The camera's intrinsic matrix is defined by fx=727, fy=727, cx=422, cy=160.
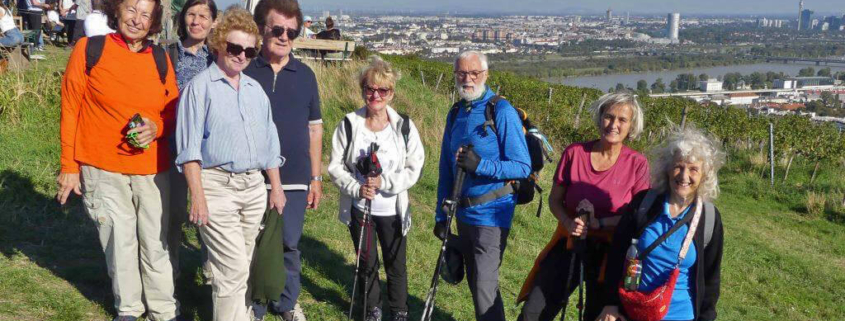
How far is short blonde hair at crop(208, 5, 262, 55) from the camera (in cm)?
329

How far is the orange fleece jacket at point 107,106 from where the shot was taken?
3350 millimetres

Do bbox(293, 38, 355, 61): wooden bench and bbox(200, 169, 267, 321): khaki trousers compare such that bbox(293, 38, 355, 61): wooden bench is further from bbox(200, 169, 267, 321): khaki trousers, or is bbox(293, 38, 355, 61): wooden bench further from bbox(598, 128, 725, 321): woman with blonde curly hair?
bbox(598, 128, 725, 321): woman with blonde curly hair

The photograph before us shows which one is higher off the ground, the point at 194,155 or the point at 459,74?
the point at 459,74

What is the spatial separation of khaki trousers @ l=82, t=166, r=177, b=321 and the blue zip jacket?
154cm

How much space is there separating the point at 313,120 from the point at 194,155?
0.94 meters

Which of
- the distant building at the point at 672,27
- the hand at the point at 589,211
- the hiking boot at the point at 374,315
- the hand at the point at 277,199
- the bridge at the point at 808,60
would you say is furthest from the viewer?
the distant building at the point at 672,27

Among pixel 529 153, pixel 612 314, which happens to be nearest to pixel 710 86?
pixel 529 153

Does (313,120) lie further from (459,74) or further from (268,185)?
(459,74)

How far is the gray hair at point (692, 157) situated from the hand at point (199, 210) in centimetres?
202

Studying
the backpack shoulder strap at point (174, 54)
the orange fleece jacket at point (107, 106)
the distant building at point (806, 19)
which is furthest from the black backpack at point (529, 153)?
the distant building at point (806, 19)

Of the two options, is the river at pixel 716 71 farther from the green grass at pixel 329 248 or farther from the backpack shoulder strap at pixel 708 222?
the backpack shoulder strap at pixel 708 222

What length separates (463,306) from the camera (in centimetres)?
506

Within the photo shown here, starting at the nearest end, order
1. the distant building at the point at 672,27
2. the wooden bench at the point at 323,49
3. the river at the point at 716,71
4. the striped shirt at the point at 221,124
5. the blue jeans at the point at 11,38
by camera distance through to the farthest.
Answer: the striped shirt at the point at 221,124 → the blue jeans at the point at 11,38 → the wooden bench at the point at 323,49 → the river at the point at 716,71 → the distant building at the point at 672,27

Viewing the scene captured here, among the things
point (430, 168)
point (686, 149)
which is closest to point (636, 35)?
point (430, 168)
